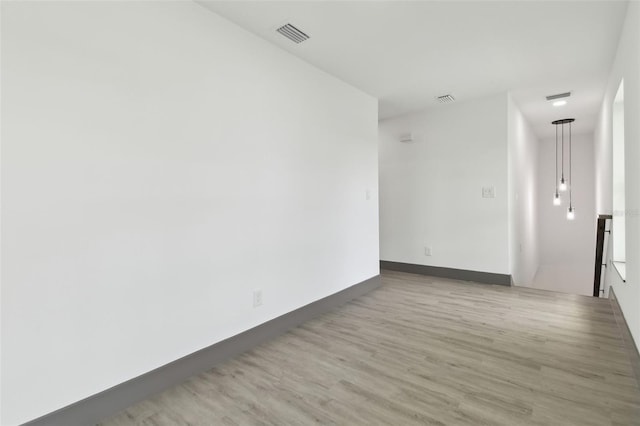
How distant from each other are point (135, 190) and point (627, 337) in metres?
3.76

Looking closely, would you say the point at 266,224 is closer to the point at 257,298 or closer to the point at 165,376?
the point at 257,298

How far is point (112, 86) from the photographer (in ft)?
6.07

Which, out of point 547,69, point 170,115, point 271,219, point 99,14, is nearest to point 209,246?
point 271,219

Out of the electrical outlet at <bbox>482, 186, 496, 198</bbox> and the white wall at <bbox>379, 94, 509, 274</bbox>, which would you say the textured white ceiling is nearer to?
the white wall at <bbox>379, 94, 509, 274</bbox>

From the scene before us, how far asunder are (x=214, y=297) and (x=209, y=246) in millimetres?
389

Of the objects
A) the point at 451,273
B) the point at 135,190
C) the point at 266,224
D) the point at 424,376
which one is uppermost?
the point at 135,190

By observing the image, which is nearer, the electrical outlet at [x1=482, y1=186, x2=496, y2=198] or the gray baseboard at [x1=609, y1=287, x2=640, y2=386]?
the gray baseboard at [x1=609, y1=287, x2=640, y2=386]

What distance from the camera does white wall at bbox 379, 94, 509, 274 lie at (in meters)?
4.45

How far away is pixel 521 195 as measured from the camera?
216 inches

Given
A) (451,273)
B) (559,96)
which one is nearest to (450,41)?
(559,96)

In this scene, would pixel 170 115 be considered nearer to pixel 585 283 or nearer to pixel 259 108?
pixel 259 108

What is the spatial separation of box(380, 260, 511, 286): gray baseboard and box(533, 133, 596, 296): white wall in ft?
11.1

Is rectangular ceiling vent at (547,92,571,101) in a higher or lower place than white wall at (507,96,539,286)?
higher

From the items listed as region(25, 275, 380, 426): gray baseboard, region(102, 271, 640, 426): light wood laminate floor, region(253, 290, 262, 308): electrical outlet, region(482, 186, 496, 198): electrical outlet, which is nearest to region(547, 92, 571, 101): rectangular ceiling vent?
region(482, 186, 496, 198): electrical outlet
